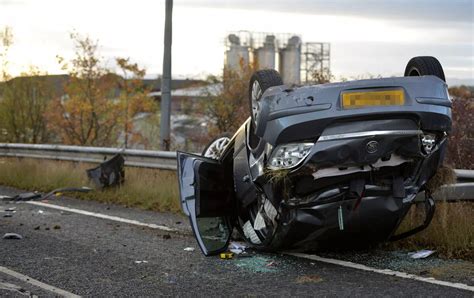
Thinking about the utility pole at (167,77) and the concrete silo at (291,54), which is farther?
the concrete silo at (291,54)

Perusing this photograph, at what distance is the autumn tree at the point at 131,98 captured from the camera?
30.8m

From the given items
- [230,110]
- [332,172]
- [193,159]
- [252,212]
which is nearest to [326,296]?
[332,172]

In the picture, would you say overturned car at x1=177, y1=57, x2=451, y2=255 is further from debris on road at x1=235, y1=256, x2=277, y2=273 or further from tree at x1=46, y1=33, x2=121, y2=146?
tree at x1=46, y1=33, x2=121, y2=146

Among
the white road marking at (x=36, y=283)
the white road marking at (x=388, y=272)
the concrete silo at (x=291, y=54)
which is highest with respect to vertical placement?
the concrete silo at (x=291, y=54)

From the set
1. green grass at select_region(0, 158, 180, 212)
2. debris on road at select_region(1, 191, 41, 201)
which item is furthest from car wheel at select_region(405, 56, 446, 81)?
debris on road at select_region(1, 191, 41, 201)

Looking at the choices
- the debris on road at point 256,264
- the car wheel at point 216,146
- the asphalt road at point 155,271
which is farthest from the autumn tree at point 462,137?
the asphalt road at point 155,271

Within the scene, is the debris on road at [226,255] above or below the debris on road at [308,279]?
below

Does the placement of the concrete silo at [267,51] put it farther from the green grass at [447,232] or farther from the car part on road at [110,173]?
the green grass at [447,232]

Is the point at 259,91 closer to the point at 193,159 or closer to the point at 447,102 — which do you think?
the point at 193,159

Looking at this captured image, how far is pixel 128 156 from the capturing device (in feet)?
36.8

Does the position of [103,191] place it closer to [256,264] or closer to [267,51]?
[256,264]

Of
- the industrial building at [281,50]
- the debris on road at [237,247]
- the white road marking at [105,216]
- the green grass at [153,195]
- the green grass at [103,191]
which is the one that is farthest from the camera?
the industrial building at [281,50]

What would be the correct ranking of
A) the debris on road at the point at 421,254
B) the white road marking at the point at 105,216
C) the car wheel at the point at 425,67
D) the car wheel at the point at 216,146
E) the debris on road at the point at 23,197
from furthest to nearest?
the debris on road at the point at 23,197, the white road marking at the point at 105,216, the car wheel at the point at 216,146, the debris on road at the point at 421,254, the car wheel at the point at 425,67

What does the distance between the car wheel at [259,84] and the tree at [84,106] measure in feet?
63.4
